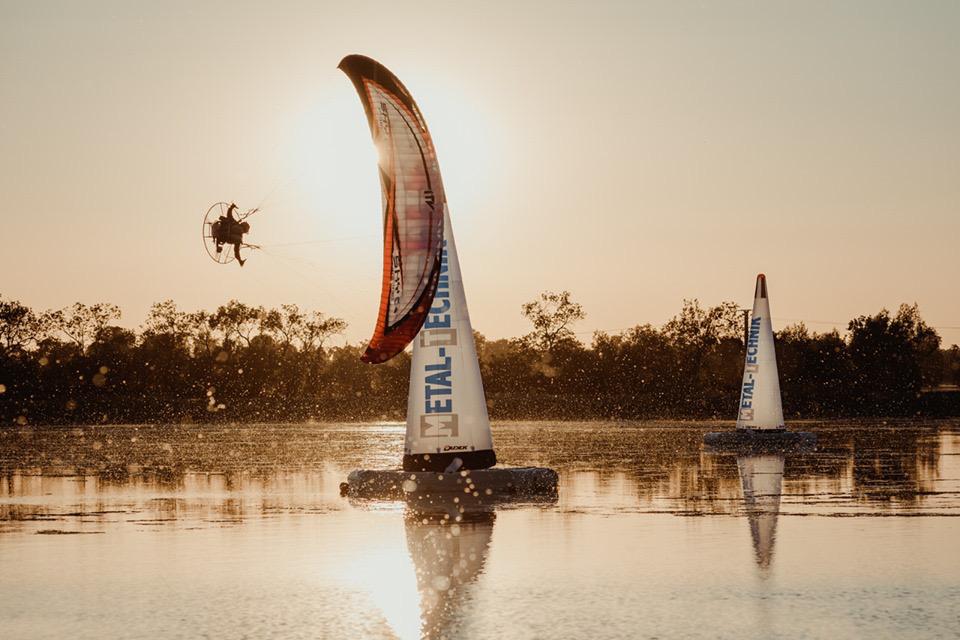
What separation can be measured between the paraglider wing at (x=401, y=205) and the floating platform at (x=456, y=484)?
2.42 metres

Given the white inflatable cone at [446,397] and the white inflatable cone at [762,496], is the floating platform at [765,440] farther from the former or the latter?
the white inflatable cone at [446,397]

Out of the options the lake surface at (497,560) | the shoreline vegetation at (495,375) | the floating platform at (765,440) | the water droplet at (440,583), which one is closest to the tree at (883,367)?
the shoreline vegetation at (495,375)

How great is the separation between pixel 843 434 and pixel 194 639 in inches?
2376

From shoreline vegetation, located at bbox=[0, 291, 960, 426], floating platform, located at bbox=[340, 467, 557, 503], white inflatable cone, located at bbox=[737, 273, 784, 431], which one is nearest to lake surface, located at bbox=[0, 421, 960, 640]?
floating platform, located at bbox=[340, 467, 557, 503]

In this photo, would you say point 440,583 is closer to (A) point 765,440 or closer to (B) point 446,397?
(B) point 446,397

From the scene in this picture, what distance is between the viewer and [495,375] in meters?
144

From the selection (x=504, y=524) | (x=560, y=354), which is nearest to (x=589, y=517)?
(x=504, y=524)

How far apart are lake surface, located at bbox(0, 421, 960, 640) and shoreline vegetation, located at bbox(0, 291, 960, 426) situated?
297 ft

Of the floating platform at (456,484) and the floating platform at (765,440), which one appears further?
the floating platform at (765,440)

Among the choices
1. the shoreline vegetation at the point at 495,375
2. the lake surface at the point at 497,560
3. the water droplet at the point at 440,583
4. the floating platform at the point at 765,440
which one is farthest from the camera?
the shoreline vegetation at the point at 495,375

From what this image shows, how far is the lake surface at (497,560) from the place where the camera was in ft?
47.1

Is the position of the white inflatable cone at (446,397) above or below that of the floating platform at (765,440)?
above

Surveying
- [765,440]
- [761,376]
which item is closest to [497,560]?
[765,440]

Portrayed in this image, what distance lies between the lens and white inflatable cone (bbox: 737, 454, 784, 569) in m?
20.4
